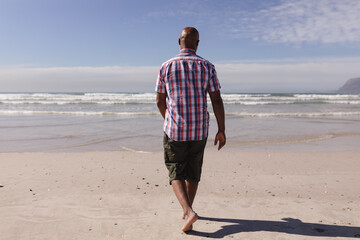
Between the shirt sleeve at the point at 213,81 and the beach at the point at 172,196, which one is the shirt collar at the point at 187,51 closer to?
the shirt sleeve at the point at 213,81

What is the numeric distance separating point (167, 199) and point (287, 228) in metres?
1.40

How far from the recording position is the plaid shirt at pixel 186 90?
2.36 m

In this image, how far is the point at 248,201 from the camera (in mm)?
3404

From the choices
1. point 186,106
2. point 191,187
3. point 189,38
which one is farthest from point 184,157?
point 189,38

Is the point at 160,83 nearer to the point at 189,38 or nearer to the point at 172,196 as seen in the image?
the point at 189,38

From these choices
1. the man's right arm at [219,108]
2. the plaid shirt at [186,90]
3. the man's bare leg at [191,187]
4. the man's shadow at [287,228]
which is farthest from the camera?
the man's bare leg at [191,187]

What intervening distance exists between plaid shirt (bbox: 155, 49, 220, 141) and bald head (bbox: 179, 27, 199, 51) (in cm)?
9

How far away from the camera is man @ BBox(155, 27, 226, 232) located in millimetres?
2369

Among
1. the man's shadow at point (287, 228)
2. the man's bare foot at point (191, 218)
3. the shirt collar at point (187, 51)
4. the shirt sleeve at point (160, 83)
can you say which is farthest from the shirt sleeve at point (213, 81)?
the man's shadow at point (287, 228)

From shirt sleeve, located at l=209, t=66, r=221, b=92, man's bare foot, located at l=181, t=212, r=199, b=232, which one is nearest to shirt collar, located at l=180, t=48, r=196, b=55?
shirt sleeve, located at l=209, t=66, r=221, b=92

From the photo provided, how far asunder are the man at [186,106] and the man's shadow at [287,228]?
34 cm

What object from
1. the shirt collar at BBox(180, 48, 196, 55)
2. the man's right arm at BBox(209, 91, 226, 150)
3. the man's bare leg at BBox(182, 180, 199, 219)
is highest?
the shirt collar at BBox(180, 48, 196, 55)

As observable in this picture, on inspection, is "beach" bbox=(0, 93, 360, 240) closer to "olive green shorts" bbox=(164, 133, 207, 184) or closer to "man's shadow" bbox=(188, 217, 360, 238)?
"man's shadow" bbox=(188, 217, 360, 238)

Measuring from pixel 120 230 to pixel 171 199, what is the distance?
939mm
